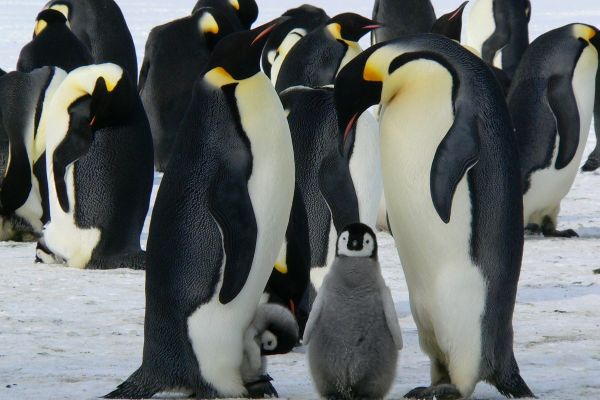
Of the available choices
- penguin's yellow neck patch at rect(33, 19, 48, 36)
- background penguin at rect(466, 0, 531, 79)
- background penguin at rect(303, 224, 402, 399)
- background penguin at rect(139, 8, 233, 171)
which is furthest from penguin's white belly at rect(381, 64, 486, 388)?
background penguin at rect(466, 0, 531, 79)

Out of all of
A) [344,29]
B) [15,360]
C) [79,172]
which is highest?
[344,29]

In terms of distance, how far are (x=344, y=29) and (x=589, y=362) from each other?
3134mm

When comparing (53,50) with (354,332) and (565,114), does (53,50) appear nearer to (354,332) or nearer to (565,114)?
(565,114)

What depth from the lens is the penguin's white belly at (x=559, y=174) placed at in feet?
24.9

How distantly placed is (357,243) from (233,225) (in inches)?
15.1

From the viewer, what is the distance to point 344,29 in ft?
22.7

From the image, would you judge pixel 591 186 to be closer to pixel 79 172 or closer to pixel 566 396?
pixel 79 172

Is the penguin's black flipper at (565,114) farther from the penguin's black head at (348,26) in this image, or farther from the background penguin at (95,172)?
the background penguin at (95,172)

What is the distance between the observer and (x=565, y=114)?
24.5 feet

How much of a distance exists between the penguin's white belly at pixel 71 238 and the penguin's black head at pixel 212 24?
295 centimetres

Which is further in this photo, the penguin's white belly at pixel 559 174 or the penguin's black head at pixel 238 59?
the penguin's white belly at pixel 559 174

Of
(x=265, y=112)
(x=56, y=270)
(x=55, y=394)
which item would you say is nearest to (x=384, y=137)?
(x=265, y=112)

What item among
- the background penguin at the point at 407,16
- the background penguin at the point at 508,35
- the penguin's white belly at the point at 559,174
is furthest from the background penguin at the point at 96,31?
the penguin's white belly at the point at 559,174

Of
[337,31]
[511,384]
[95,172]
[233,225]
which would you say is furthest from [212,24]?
[511,384]
